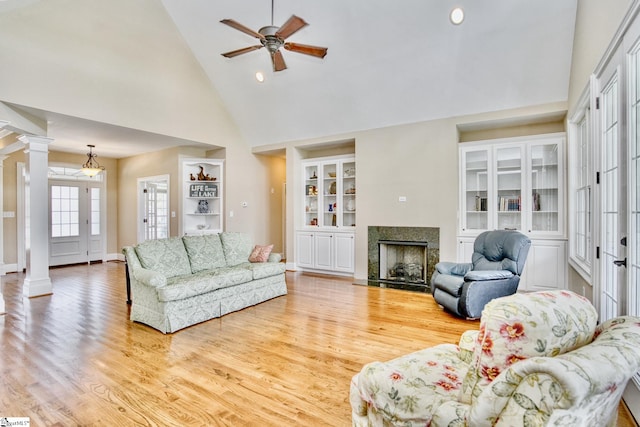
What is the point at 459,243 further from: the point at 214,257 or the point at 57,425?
the point at 57,425

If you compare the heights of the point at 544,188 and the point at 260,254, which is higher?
the point at 544,188

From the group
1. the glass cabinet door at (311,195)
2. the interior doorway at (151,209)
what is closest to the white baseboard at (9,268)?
the interior doorway at (151,209)

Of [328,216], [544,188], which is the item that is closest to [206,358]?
[328,216]

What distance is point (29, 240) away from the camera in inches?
195

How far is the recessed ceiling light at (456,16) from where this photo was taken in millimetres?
3771

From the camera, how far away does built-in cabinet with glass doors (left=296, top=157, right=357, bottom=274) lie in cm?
632

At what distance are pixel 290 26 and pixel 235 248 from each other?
3077mm

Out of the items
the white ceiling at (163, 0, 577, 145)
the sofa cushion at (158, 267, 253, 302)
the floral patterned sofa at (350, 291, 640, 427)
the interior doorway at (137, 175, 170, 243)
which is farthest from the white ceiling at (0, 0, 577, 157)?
the floral patterned sofa at (350, 291, 640, 427)

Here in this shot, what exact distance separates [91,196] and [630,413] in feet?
32.8

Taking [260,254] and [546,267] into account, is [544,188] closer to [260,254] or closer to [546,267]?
[546,267]

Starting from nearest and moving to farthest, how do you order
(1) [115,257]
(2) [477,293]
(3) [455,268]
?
(2) [477,293] → (3) [455,268] → (1) [115,257]

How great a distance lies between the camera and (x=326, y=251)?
21.3 ft

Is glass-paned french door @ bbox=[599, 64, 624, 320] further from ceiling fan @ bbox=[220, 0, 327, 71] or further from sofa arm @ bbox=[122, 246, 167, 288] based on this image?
sofa arm @ bbox=[122, 246, 167, 288]

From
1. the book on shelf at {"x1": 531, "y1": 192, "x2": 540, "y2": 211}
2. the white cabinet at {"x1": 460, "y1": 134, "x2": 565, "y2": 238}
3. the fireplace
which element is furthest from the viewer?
the fireplace
